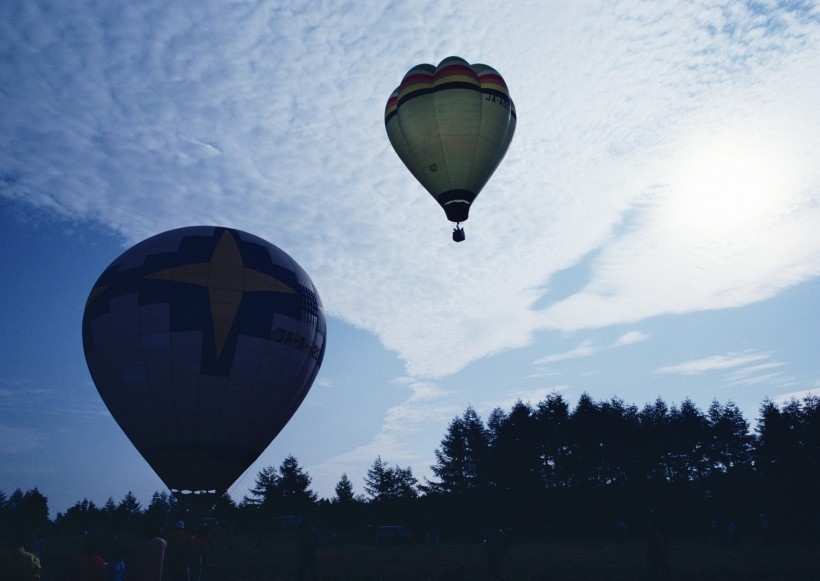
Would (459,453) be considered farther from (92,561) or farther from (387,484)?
(92,561)

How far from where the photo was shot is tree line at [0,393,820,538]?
44781mm

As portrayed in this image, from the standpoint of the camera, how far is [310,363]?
26469 millimetres

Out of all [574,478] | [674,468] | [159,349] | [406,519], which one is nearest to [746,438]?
[674,468]

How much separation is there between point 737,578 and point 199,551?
14.8 m

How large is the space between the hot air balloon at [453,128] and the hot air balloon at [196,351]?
845 cm

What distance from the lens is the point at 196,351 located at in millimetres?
22453

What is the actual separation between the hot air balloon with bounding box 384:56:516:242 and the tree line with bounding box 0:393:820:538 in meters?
27.1

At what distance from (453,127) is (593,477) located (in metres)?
44.0

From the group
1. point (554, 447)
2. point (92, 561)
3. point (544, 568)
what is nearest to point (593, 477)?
point (554, 447)

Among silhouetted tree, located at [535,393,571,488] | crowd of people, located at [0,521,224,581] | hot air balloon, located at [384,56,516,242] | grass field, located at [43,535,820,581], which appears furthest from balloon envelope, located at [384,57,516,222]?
silhouetted tree, located at [535,393,571,488]

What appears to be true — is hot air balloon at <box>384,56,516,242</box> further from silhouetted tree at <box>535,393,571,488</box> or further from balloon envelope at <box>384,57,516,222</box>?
silhouetted tree at <box>535,393,571,488</box>

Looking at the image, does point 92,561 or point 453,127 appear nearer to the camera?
point 92,561

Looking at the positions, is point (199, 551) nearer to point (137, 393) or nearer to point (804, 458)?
point (137, 393)

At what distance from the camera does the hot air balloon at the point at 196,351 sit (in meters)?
22.3
